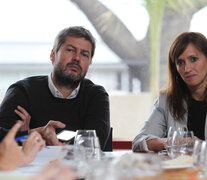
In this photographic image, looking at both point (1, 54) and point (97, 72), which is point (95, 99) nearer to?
point (97, 72)

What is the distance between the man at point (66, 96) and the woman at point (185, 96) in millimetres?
333

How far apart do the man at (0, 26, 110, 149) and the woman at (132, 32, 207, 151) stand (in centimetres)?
33

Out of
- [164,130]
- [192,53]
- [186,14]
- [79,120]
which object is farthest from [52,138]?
[186,14]

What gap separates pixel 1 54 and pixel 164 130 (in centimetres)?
273

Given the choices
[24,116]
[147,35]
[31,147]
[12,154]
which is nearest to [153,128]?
[24,116]

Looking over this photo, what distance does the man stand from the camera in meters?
2.63

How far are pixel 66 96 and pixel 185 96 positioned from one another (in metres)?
0.77

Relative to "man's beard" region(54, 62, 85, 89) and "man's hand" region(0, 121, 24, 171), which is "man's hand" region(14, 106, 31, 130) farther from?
"man's hand" region(0, 121, 24, 171)

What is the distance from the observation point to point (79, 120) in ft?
8.79

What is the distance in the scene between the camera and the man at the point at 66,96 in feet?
8.63

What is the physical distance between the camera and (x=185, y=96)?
262 cm

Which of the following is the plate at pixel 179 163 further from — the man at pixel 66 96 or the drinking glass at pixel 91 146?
the man at pixel 66 96

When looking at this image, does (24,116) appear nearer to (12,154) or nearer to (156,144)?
(156,144)

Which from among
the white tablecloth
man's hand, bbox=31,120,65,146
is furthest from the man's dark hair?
the white tablecloth
